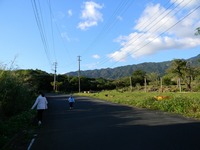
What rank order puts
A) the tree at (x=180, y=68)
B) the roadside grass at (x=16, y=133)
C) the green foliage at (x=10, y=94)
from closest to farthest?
the roadside grass at (x=16, y=133) < the green foliage at (x=10, y=94) < the tree at (x=180, y=68)

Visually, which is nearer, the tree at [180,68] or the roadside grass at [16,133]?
the roadside grass at [16,133]

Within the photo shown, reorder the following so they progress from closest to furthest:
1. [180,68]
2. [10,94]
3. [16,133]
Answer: [16,133] < [10,94] < [180,68]

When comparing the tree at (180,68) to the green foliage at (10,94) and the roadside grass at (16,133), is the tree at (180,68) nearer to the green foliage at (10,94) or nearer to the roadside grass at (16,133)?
the green foliage at (10,94)

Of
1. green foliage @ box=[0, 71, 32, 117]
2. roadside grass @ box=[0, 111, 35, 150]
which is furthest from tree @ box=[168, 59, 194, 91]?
roadside grass @ box=[0, 111, 35, 150]

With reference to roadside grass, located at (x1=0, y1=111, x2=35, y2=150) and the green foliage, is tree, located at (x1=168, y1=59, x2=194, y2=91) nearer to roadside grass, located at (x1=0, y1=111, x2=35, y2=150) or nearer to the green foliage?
the green foliage

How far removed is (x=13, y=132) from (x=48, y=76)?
106798mm

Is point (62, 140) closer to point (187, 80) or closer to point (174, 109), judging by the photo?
point (174, 109)

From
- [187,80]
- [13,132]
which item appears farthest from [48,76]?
[13,132]

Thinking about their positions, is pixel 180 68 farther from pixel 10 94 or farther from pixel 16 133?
pixel 16 133

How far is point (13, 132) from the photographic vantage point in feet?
46.4

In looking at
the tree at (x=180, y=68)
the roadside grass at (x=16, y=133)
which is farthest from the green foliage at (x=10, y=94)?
the tree at (x=180, y=68)

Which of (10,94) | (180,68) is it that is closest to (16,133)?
(10,94)

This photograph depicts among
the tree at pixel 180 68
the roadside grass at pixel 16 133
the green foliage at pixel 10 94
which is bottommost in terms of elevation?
the roadside grass at pixel 16 133

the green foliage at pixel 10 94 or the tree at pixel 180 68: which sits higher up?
the tree at pixel 180 68
